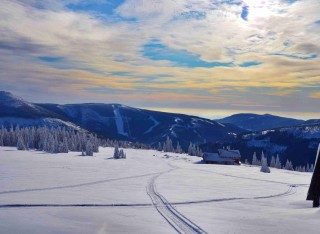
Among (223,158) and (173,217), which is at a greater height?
(173,217)

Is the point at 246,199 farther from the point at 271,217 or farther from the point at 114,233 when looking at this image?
the point at 114,233

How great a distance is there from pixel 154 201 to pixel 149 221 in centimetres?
678

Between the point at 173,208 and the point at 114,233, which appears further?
the point at 173,208

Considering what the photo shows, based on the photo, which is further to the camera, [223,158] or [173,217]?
[223,158]

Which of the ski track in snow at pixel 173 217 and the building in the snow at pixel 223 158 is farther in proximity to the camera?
the building in the snow at pixel 223 158

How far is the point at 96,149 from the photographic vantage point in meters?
110

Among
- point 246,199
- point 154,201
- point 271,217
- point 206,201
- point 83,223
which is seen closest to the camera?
point 83,223

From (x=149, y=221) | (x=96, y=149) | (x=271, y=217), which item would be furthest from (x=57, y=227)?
(x=96, y=149)

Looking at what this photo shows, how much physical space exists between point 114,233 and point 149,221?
9.27ft

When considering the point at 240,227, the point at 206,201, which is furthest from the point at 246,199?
the point at 240,227

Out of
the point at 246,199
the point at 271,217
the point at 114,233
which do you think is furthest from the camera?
the point at 246,199

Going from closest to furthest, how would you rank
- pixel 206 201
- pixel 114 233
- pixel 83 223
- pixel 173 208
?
pixel 114 233 < pixel 83 223 < pixel 173 208 < pixel 206 201

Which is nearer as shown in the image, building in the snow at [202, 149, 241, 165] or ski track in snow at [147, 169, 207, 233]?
ski track in snow at [147, 169, 207, 233]

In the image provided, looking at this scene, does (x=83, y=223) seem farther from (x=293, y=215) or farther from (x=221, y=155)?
(x=221, y=155)
